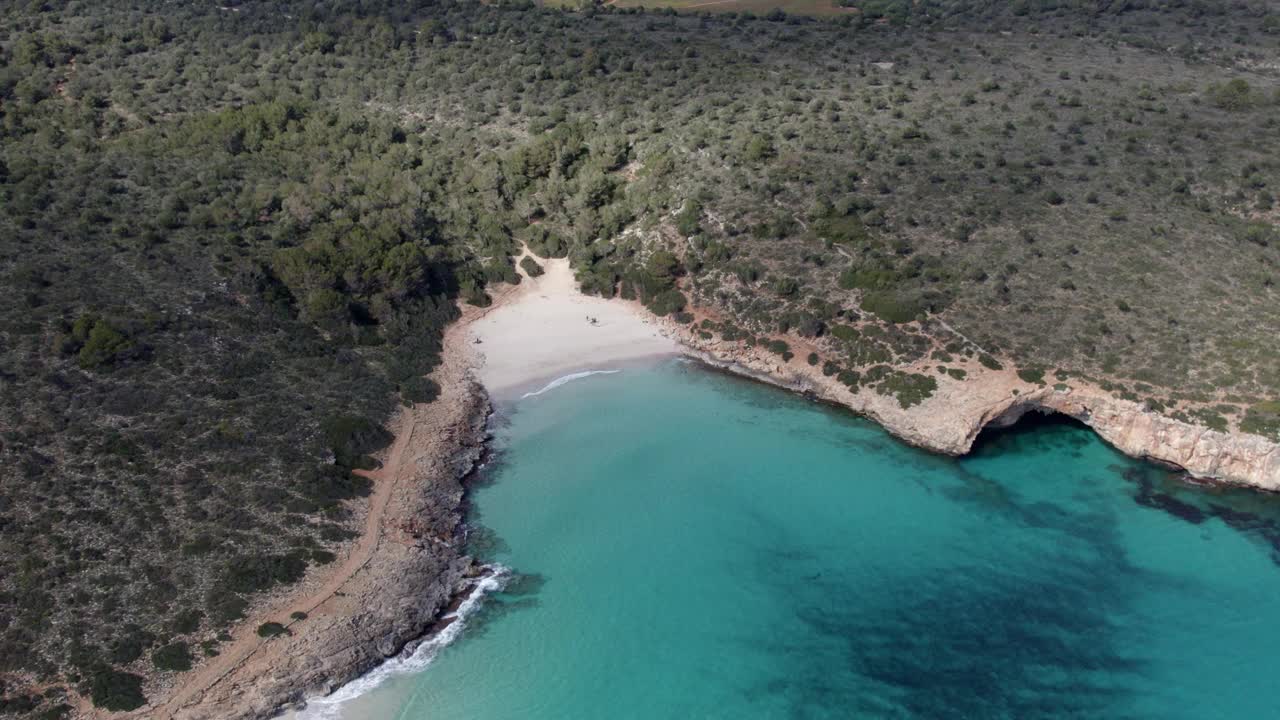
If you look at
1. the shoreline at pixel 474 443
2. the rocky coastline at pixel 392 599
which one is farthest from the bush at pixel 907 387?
the rocky coastline at pixel 392 599

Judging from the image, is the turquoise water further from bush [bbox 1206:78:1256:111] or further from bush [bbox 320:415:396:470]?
bush [bbox 1206:78:1256:111]

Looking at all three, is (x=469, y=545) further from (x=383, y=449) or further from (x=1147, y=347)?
(x=1147, y=347)

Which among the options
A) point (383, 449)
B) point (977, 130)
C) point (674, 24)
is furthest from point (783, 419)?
point (674, 24)

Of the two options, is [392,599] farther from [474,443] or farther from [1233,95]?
[1233,95]

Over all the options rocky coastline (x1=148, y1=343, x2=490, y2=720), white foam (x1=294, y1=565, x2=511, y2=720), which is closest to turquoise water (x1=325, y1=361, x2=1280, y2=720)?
white foam (x1=294, y1=565, x2=511, y2=720)

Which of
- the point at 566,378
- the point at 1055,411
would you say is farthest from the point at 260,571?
the point at 1055,411

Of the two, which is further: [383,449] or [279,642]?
[383,449]

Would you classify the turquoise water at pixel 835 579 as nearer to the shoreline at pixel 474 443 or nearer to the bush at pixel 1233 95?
the shoreline at pixel 474 443
